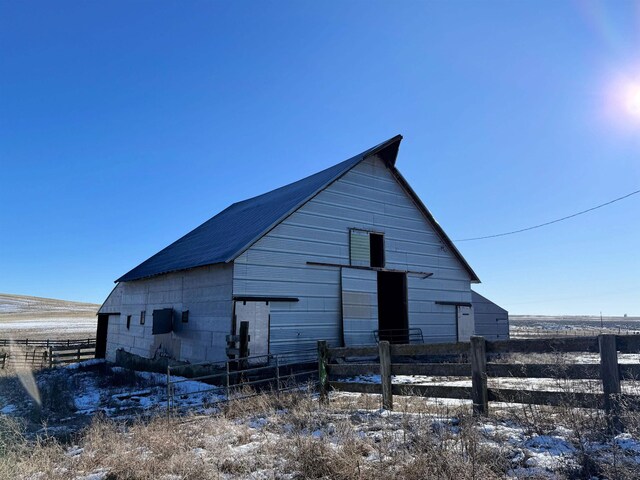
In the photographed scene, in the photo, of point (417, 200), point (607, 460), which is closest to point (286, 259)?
point (417, 200)

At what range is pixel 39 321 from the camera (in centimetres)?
6719

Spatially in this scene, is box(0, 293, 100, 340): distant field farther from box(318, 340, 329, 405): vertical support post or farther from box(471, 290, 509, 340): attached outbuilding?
box(318, 340, 329, 405): vertical support post

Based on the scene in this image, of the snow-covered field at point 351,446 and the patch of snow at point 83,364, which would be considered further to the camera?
the patch of snow at point 83,364

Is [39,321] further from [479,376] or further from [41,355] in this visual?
[479,376]

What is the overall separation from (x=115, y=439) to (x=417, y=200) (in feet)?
53.3

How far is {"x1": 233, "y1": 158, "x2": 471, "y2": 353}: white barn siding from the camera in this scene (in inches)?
602

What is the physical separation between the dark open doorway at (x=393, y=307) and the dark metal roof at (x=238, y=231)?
10.3 feet

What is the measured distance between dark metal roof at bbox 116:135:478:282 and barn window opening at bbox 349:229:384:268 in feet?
8.13

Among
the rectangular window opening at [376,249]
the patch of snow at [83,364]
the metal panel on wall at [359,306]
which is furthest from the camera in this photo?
the patch of snow at [83,364]

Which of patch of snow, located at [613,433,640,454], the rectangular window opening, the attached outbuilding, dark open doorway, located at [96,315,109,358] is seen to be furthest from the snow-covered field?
the attached outbuilding

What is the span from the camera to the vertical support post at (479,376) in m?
6.97

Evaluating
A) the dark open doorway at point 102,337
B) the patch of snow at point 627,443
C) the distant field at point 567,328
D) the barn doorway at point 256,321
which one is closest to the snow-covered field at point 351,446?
the patch of snow at point 627,443

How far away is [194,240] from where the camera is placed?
21.8 metres

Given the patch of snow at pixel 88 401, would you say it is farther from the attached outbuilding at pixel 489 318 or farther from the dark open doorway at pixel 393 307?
the attached outbuilding at pixel 489 318
